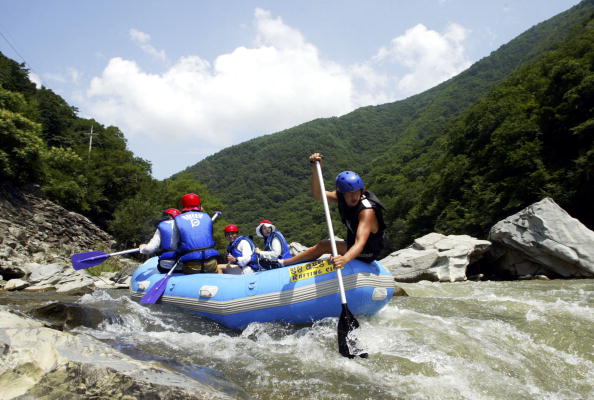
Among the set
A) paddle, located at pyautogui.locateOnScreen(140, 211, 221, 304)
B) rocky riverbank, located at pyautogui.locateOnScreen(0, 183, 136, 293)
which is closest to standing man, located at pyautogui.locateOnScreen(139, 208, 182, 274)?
paddle, located at pyautogui.locateOnScreen(140, 211, 221, 304)

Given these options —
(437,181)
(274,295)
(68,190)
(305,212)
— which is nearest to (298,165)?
(305,212)

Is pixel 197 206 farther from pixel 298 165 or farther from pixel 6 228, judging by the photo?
pixel 298 165

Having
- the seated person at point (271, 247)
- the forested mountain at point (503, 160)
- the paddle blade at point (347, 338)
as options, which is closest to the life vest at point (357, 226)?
the paddle blade at point (347, 338)

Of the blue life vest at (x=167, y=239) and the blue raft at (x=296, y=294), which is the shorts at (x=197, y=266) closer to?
the blue life vest at (x=167, y=239)

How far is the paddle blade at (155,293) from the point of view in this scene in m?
6.34

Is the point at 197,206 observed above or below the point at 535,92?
below

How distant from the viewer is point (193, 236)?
685 centimetres

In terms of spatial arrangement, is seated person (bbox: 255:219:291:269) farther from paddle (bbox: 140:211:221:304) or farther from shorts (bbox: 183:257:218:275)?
paddle (bbox: 140:211:221:304)

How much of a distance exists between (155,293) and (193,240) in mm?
1063

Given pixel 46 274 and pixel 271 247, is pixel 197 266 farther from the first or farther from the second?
pixel 46 274

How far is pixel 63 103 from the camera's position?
50.9 metres

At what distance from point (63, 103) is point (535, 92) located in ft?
175

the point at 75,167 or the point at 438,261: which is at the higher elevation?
the point at 75,167

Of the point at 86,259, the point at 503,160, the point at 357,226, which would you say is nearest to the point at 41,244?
the point at 86,259
